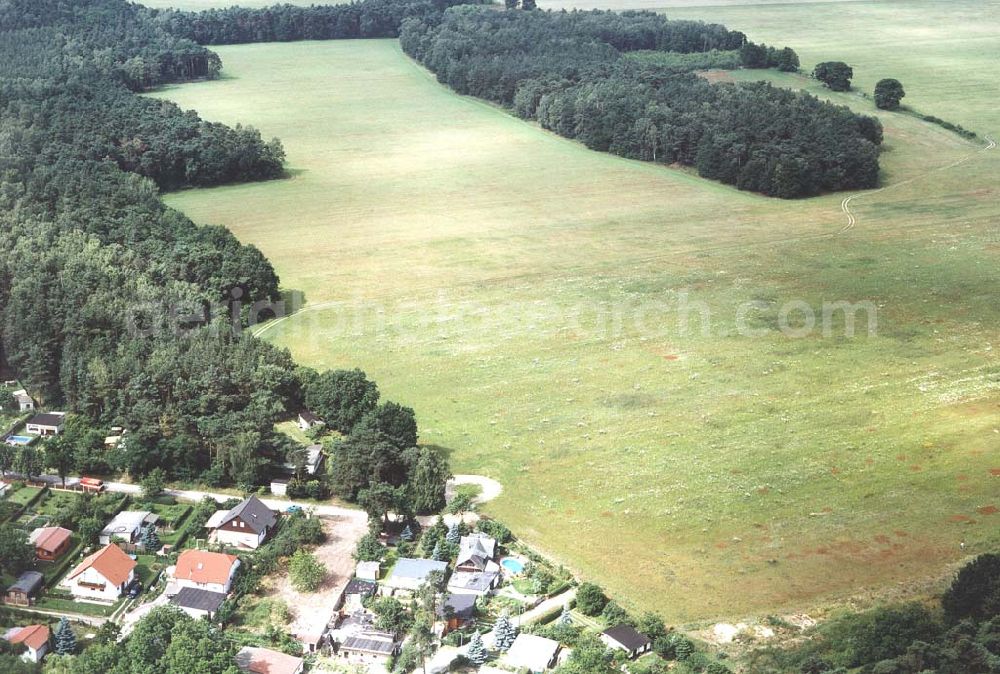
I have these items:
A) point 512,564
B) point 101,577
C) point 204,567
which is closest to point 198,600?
point 204,567

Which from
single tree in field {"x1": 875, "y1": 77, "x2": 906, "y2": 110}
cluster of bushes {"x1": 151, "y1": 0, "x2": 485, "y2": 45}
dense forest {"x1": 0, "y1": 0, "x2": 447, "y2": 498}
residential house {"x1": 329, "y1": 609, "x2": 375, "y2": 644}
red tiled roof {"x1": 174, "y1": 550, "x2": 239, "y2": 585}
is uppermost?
cluster of bushes {"x1": 151, "y1": 0, "x2": 485, "y2": 45}

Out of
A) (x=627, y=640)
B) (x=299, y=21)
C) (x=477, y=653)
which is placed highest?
(x=299, y=21)

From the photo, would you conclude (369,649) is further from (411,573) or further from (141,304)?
(141,304)

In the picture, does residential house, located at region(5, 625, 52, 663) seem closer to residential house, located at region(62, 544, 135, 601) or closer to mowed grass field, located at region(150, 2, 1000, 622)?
residential house, located at region(62, 544, 135, 601)

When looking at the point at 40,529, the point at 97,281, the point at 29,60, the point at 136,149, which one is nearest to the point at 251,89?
the point at 29,60

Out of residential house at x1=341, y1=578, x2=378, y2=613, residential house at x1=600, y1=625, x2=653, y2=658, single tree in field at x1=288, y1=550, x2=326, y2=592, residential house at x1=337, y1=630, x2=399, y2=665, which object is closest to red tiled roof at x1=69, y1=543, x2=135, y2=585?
single tree in field at x1=288, y1=550, x2=326, y2=592

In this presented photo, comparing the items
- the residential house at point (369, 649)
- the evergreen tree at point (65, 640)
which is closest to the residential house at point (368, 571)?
the residential house at point (369, 649)

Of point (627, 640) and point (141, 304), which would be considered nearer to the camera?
point (627, 640)
